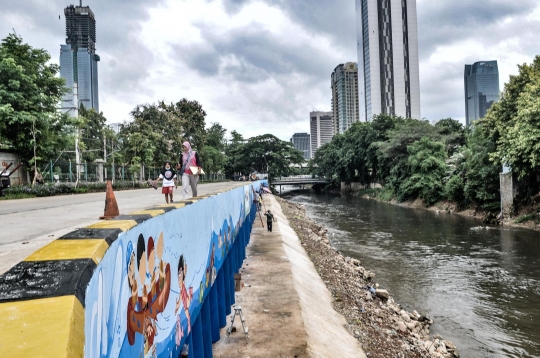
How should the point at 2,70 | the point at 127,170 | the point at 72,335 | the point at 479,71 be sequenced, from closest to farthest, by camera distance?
the point at 72,335
the point at 2,70
the point at 127,170
the point at 479,71

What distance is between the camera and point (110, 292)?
1.65 m

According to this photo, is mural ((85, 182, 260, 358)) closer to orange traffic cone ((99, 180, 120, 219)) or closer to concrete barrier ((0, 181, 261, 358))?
concrete barrier ((0, 181, 261, 358))

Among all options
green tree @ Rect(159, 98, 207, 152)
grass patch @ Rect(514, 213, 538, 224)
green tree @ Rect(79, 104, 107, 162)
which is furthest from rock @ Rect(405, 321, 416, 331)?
green tree @ Rect(79, 104, 107, 162)

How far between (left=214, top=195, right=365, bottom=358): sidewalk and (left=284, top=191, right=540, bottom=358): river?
132 inches

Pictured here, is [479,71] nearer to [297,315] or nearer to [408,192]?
[408,192]

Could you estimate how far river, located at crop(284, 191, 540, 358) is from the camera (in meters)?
8.19

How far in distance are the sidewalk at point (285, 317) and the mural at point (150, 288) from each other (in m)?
1.41

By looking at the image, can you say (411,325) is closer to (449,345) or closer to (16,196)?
(449,345)

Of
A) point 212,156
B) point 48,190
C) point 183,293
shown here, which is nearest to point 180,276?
point 183,293

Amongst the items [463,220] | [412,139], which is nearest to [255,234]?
[463,220]

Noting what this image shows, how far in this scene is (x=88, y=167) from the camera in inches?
1008

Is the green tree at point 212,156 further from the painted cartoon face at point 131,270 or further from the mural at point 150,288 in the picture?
the painted cartoon face at point 131,270

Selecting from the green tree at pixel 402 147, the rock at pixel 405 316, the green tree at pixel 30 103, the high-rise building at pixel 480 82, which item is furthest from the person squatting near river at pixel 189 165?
the high-rise building at pixel 480 82

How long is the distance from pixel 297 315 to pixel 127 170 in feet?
97.9
